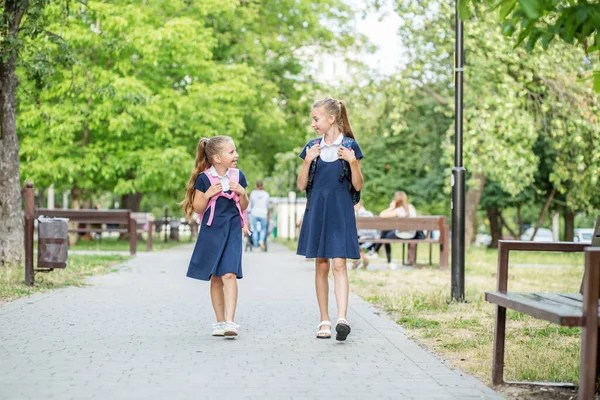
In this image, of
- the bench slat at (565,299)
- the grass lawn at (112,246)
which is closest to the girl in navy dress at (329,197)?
the bench slat at (565,299)

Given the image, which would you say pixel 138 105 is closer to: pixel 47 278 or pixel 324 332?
pixel 47 278

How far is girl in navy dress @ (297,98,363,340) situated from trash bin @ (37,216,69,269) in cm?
465

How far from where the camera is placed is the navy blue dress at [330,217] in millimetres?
7852

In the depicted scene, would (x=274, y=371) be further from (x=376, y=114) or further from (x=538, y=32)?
(x=376, y=114)

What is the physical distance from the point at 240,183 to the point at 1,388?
3.18m

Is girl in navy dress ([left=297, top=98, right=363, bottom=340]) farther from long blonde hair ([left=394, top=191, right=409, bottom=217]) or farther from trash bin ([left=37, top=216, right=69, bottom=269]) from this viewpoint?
long blonde hair ([left=394, top=191, right=409, bottom=217])

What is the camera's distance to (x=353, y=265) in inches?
696

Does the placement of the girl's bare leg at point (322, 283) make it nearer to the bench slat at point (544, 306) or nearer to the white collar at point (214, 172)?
the white collar at point (214, 172)

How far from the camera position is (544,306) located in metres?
4.98

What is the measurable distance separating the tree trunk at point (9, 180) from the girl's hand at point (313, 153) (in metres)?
6.85

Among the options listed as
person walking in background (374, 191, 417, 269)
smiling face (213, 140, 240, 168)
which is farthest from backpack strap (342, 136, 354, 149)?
person walking in background (374, 191, 417, 269)

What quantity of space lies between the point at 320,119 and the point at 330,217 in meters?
0.78

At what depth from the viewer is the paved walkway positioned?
554 cm

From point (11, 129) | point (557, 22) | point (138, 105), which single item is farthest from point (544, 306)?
point (138, 105)
